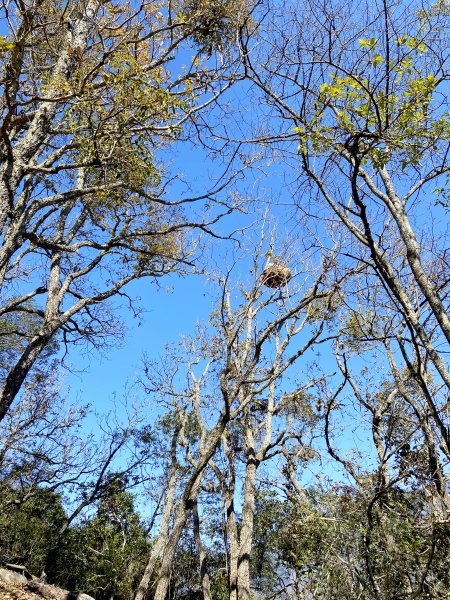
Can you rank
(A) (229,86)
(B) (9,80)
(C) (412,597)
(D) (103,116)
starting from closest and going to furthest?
(C) (412,597) → (B) (9,80) → (D) (103,116) → (A) (229,86)

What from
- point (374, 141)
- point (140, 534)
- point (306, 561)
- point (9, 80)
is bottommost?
point (140, 534)

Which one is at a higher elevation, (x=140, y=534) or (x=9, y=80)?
(x=9, y=80)

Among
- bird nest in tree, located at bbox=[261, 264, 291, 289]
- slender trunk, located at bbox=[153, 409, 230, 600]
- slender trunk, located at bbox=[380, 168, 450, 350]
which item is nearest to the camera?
slender trunk, located at bbox=[380, 168, 450, 350]

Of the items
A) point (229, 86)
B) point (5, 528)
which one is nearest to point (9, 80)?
point (229, 86)

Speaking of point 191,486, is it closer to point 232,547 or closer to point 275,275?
point 275,275

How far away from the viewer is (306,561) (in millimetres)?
5098

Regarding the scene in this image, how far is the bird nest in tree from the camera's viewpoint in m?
7.49

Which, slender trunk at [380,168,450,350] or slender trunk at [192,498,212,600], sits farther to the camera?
slender trunk at [192,498,212,600]

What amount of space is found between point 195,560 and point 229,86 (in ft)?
57.1

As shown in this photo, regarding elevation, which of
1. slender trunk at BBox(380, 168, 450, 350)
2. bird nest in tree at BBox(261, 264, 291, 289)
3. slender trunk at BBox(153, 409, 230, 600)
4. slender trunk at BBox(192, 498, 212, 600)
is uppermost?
bird nest in tree at BBox(261, 264, 291, 289)

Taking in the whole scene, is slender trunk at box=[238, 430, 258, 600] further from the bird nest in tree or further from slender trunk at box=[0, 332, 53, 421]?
slender trunk at box=[0, 332, 53, 421]

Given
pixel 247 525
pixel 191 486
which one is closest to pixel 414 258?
pixel 191 486

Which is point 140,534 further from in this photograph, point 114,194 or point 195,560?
point 114,194

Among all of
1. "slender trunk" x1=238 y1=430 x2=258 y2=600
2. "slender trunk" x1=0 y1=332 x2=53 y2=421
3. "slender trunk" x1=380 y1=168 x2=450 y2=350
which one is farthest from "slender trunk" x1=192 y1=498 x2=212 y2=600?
"slender trunk" x1=380 y1=168 x2=450 y2=350
